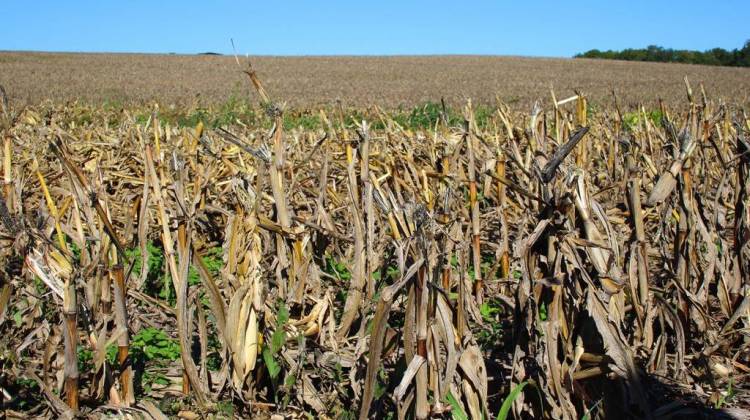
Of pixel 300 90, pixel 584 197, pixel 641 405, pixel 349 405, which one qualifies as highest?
pixel 300 90

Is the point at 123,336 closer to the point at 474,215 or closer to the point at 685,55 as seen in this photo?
the point at 474,215

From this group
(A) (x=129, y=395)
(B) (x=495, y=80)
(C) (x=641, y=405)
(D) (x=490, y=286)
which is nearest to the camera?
(C) (x=641, y=405)

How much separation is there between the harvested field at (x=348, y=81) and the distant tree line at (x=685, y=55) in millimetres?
22794

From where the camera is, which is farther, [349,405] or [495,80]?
[495,80]

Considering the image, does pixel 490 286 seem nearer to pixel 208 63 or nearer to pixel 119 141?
pixel 119 141

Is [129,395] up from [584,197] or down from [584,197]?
down

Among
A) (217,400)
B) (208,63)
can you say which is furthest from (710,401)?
(208,63)

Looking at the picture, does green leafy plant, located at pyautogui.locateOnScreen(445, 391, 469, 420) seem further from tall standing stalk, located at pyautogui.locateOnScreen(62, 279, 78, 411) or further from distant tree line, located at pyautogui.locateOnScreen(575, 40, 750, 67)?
distant tree line, located at pyautogui.locateOnScreen(575, 40, 750, 67)

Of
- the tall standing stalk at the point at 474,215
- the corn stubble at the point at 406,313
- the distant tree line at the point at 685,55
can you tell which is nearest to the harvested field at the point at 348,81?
the tall standing stalk at the point at 474,215

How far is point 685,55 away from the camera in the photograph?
65.5 meters

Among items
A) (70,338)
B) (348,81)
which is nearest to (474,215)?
(70,338)

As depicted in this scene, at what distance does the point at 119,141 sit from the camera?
221 inches

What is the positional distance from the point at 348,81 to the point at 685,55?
47972 millimetres

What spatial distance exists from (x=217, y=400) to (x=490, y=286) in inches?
70.4
